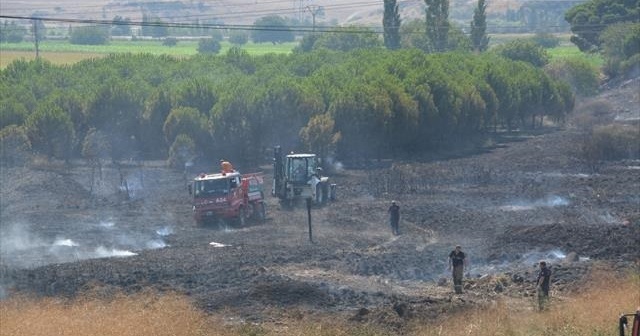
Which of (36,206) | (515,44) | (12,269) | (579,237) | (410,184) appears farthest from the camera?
(515,44)

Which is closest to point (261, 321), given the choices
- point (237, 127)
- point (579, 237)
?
point (579, 237)

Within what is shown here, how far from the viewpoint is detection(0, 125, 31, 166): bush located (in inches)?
2199

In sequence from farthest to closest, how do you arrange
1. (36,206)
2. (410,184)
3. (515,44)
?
(515,44)
(410,184)
(36,206)

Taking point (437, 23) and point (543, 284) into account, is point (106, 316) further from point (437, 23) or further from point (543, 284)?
point (437, 23)

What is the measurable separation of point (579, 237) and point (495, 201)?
10.9 metres

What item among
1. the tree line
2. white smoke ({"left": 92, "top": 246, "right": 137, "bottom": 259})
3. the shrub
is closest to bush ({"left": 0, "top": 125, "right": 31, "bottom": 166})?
A: the tree line

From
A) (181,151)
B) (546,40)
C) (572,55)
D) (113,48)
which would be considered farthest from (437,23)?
(181,151)

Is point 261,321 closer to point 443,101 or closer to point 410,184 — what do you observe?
point 410,184

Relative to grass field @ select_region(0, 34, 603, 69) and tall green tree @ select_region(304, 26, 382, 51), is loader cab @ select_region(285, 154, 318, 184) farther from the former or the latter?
tall green tree @ select_region(304, 26, 382, 51)

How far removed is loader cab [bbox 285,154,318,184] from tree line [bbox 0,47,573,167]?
12248mm

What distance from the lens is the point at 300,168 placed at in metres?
44.0

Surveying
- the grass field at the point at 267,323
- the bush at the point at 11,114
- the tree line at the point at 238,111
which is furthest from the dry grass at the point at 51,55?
the grass field at the point at 267,323

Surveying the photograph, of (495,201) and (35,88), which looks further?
(35,88)

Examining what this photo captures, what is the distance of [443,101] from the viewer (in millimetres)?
65938
